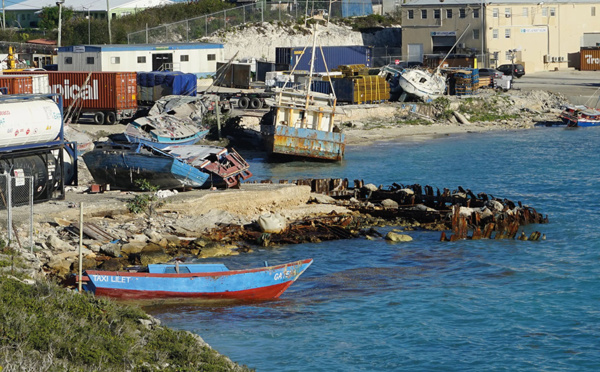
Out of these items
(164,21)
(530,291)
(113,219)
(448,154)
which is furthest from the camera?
(164,21)

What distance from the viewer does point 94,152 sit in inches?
1220

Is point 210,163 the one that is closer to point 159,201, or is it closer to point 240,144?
point 159,201

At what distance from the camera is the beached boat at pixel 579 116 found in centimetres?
5984

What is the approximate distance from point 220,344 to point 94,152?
538 inches

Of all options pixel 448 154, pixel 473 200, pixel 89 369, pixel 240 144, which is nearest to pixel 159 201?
pixel 473 200

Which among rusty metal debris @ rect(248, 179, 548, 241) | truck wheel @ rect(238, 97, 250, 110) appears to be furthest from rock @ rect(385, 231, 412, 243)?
truck wheel @ rect(238, 97, 250, 110)

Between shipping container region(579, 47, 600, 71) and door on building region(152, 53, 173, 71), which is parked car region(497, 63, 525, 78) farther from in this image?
door on building region(152, 53, 173, 71)

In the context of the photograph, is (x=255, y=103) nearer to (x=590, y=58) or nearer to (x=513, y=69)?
(x=513, y=69)

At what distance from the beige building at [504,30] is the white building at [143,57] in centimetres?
1919

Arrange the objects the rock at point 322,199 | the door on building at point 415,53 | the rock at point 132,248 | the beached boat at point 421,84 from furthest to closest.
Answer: the door on building at point 415,53 < the beached boat at point 421,84 < the rock at point 322,199 < the rock at point 132,248

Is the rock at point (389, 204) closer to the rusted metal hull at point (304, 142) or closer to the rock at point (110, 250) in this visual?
the rock at point (110, 250)

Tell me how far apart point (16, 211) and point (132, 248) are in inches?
152

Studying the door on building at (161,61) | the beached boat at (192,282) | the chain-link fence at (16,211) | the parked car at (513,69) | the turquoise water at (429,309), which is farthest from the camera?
the parked car at (513,69)

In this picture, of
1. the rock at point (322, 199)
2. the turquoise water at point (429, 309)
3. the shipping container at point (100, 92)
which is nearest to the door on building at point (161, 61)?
the shipping container at point (100, 92)
